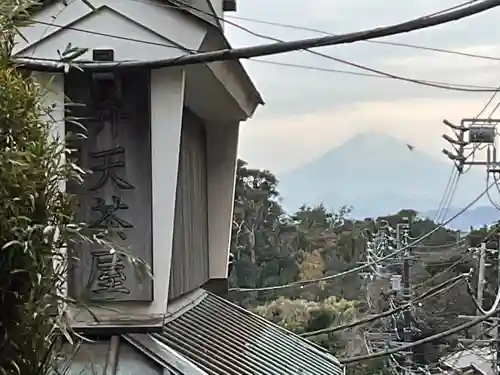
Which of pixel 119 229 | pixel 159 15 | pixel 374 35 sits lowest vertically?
pixel 119 229

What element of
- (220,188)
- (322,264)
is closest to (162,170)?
(220,188)

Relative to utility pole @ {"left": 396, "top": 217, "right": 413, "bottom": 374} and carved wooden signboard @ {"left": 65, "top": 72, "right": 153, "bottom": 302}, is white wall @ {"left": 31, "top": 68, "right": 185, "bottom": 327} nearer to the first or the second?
carved wooden signboard @ {"left": 65, "top": 72, "right": 153, "bottom": 302}

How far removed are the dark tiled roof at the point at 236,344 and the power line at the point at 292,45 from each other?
4.63 feet

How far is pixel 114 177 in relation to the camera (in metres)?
4.14

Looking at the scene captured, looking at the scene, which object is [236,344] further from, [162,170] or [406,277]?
[406,277]

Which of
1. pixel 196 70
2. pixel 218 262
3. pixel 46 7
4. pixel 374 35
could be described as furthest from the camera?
pixel 218 262

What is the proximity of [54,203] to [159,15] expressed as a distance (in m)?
2.09

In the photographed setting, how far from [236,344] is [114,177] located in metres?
1.39

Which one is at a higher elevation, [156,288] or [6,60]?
[6,60]

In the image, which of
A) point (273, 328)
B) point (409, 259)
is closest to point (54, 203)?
point (273, 328)

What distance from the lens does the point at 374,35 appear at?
2.85m

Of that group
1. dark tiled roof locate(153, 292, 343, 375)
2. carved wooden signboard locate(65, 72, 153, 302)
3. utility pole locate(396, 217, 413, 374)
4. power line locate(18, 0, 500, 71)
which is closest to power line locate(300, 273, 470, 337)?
dark tiled roof locate(153, 292, 343, 375)

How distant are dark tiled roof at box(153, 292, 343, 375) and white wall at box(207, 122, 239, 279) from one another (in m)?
0.46

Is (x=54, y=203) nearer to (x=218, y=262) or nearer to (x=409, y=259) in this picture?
(x=218, y=262)
